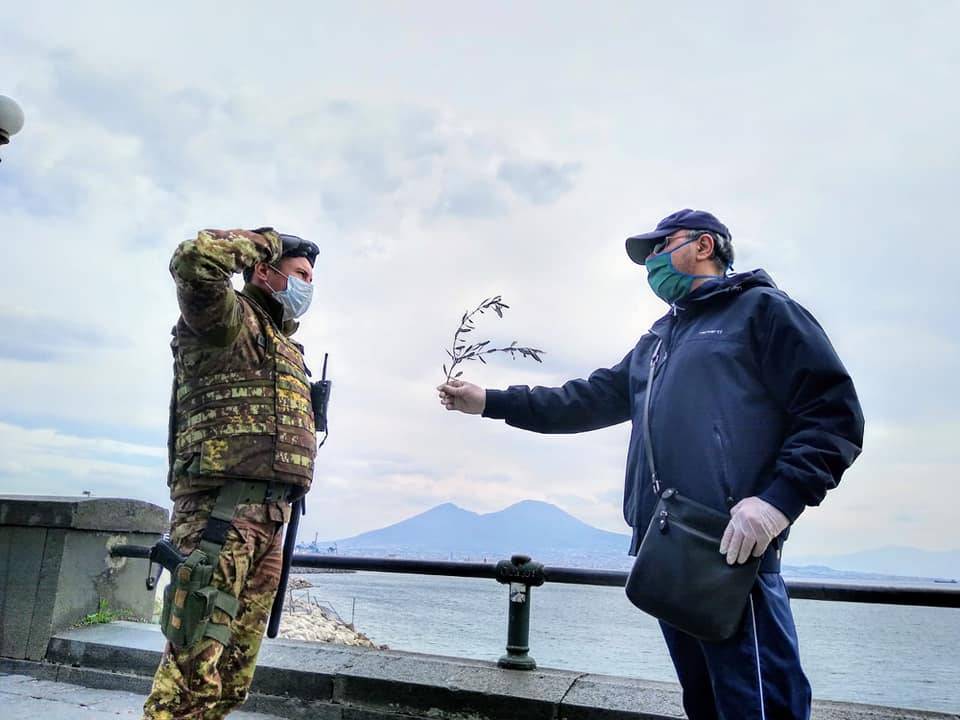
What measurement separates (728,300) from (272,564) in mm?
1962

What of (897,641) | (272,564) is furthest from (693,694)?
(897,641)

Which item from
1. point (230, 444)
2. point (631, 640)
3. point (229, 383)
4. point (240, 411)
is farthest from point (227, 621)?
point (631, 640)

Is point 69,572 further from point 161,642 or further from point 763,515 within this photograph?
point 763,515

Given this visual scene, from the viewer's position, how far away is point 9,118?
449 centimetres

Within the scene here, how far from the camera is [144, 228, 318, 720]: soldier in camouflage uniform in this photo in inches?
99.3

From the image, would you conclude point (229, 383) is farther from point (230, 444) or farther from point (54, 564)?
point (54, 564)

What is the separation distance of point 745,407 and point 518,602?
2.39 meters

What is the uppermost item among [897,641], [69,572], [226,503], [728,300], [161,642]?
[728,300]

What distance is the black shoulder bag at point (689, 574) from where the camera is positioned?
200 cm

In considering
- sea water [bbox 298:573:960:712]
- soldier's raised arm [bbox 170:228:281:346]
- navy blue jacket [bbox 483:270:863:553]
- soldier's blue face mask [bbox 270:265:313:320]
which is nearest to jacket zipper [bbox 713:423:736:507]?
navy blue jacket [bbox 483:270:863:553]

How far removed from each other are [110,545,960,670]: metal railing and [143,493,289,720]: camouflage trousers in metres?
1.56

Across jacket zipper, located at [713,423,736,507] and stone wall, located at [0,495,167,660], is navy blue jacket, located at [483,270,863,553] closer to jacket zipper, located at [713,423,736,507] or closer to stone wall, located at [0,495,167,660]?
jacket zipper, located at [713,423,736,507]

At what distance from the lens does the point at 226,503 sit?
8.86ft

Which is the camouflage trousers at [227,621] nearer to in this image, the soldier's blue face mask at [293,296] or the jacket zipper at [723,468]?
the soldier's blue face mask at [293,296]
